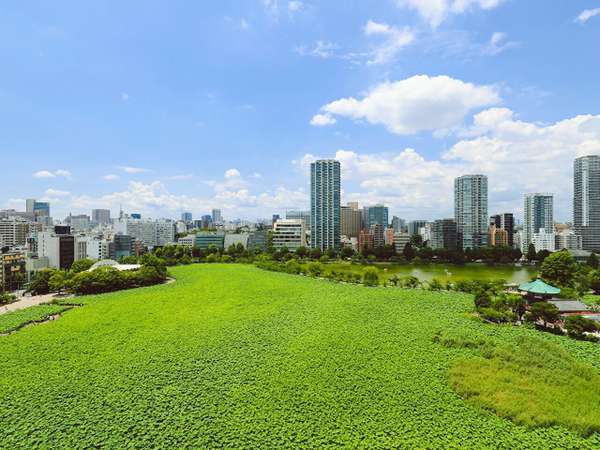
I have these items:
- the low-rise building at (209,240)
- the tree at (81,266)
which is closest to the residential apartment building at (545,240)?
the low-rise building at (209,240)

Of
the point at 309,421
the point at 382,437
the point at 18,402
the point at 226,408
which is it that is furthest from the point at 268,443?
the point at 18,402

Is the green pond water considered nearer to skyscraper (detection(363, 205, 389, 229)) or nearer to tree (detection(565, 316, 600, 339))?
tree (detection(565, 316, 600, 339))

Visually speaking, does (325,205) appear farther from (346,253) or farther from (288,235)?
(346,253)

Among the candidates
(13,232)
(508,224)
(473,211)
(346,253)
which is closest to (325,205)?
(346,253)

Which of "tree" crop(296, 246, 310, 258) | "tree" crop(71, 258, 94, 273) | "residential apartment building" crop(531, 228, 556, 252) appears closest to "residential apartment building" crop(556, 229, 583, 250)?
"residential apartment building" crop(531, 228, 556, 252)

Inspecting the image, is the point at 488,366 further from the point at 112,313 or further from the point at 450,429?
the point at 112,313
